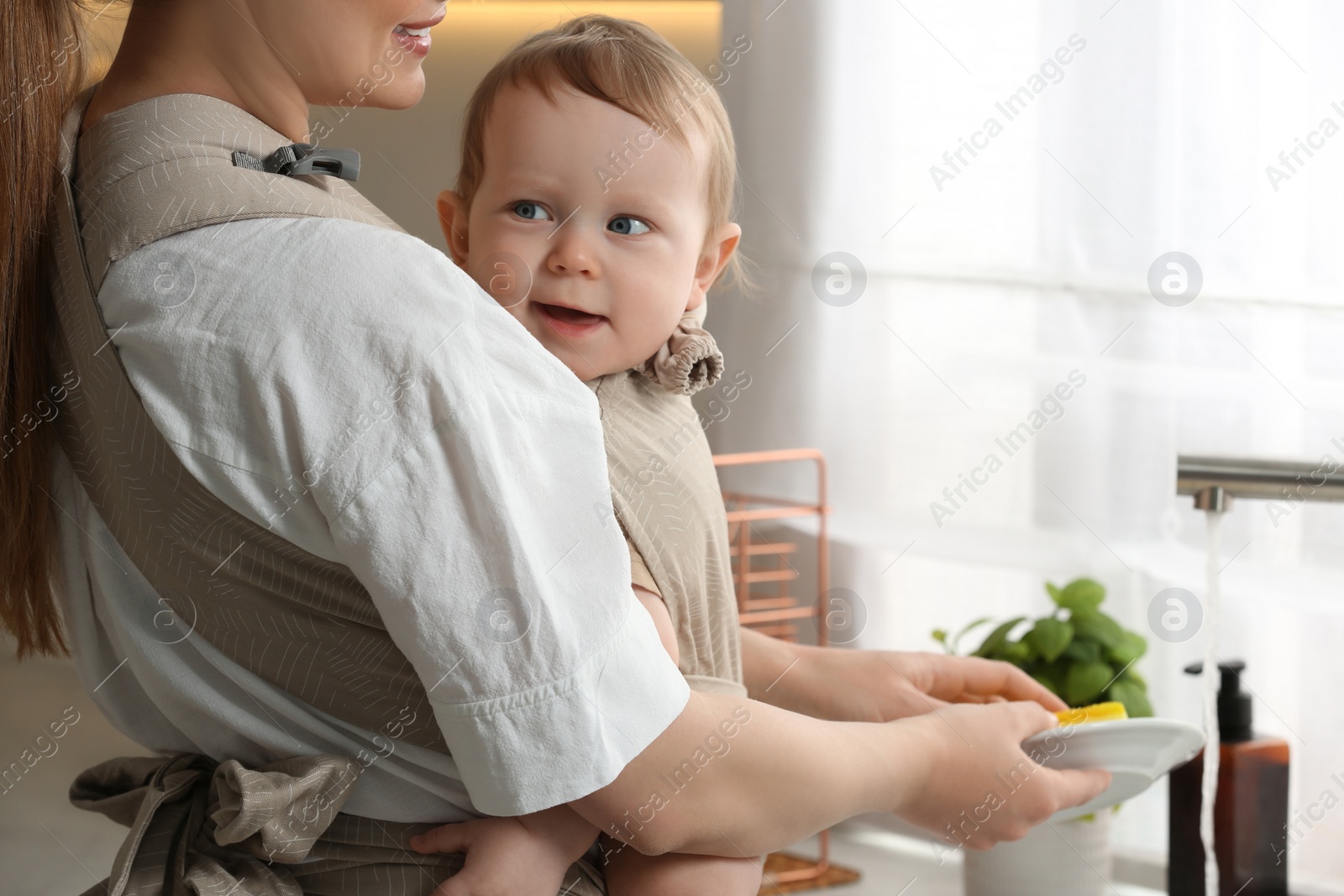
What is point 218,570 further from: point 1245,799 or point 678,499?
point 1245,799

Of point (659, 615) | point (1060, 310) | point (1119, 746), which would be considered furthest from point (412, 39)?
point (1060, 310)

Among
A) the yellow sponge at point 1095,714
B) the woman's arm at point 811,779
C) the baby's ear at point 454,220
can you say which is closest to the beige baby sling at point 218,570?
the woman's arm at point 811,779

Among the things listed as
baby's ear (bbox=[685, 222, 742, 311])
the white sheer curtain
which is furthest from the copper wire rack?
baby's ear (bbox=[685, 222, 742, 311])

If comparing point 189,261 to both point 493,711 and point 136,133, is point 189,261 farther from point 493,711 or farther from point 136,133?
point 493,711

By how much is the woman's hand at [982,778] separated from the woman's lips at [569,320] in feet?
1.00

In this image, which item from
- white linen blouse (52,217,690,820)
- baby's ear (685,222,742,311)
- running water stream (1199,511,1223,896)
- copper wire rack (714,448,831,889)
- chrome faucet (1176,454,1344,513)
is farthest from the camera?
copper wire rack (714,448,831,889)

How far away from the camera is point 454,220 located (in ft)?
2.64

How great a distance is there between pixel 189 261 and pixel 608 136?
290 mm

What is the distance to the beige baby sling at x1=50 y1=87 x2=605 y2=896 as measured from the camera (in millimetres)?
489

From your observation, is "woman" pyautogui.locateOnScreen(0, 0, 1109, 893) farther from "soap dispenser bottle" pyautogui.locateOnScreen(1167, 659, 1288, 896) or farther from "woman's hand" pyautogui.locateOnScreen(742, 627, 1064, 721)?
"soap dispenser bottle" pyautogui.locateOnScreen(1167, 659, 1288, 896)

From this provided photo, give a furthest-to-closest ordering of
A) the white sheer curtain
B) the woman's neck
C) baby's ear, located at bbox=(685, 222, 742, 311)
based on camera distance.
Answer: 1. the white sheer curtain
2. baby's ear, located at bbox=(685, 222, 742, 311)
3. the woman's neck

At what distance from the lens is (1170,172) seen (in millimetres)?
1408

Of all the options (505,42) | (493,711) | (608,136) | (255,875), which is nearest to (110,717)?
(255,875)

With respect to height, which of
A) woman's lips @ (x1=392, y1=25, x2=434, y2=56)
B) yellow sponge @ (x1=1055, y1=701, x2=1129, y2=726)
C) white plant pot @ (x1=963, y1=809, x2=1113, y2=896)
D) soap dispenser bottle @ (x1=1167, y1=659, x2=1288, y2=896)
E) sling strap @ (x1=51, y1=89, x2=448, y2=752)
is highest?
woman's lips @ (x1=392, y1=25, x2=434, y2=56)
